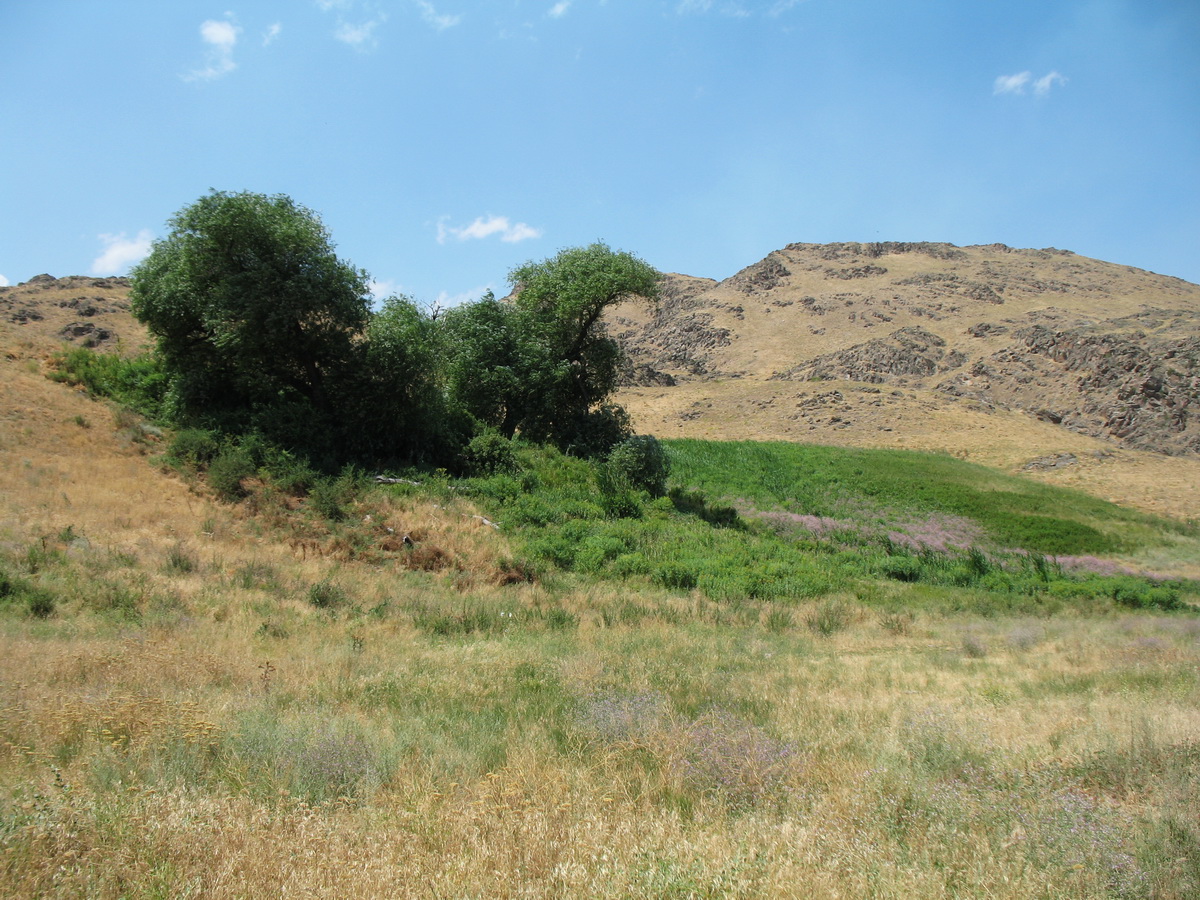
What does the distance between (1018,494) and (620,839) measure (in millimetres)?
37797

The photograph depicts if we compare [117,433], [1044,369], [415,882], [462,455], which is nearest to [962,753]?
[415,882]

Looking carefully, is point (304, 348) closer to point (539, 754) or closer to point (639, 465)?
point (639, 465)

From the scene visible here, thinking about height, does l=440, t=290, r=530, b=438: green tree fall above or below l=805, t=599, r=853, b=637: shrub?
above

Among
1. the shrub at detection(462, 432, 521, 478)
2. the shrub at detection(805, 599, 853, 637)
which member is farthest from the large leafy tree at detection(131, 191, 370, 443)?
the shrub at detection(805, 599, 853, 637)

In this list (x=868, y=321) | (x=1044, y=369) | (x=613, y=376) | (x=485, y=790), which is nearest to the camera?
(x=485, y=790)

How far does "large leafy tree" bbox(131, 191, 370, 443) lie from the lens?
67.2 ft

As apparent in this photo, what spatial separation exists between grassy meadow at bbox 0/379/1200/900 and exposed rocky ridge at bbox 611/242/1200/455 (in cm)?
2393

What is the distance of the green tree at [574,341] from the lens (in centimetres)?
2817

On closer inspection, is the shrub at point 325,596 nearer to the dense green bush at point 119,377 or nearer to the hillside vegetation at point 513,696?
the hillside vegetation at point 513,696

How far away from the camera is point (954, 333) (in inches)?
3595

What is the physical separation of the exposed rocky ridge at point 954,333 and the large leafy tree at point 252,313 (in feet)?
62.0

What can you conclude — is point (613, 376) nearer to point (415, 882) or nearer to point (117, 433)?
point (117, 433)

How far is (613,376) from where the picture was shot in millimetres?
31250

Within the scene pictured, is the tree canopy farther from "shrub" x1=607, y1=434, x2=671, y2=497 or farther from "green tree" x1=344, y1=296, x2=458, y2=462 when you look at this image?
"shrub" x1=607, y1=434, x2=671, y2=497
